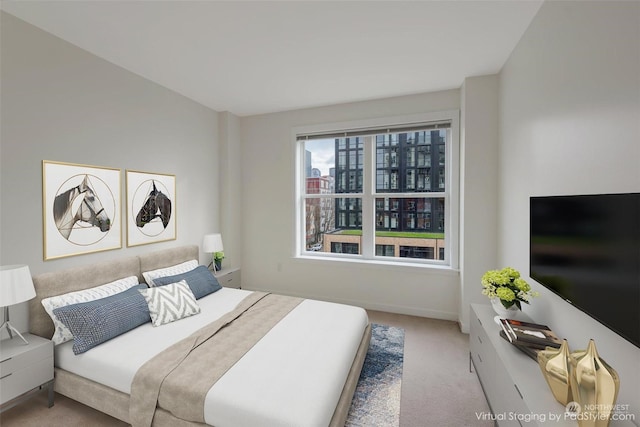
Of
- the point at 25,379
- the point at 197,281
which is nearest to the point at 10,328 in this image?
the point at 25,379

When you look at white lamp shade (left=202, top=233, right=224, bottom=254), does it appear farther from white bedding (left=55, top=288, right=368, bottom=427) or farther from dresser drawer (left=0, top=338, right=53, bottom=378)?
dresser drawer (left=0, top=338, right=53, bottom=378)

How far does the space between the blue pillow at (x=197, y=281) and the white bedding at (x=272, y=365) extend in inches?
13.9

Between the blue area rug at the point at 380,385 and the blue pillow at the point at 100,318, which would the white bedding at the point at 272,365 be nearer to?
the blue pillow at the point at 100,318

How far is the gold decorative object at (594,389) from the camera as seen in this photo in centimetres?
98

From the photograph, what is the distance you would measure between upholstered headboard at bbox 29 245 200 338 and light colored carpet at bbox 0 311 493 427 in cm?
51

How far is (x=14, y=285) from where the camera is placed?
1.70 metres

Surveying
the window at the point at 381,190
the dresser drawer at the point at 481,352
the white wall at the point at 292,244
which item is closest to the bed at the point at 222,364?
the dresser drawer at the point at 481,352

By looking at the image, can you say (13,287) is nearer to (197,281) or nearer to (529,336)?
(197,281)

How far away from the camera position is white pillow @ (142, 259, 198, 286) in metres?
2.67

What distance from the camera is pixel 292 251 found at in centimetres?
400

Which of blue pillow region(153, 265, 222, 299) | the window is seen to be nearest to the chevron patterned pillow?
blue pillow region(153, 265, 222, 299)

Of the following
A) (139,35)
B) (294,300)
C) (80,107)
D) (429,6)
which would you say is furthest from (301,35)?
(294,300)

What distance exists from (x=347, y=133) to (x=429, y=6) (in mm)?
1915

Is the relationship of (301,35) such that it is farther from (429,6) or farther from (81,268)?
(81,268)
